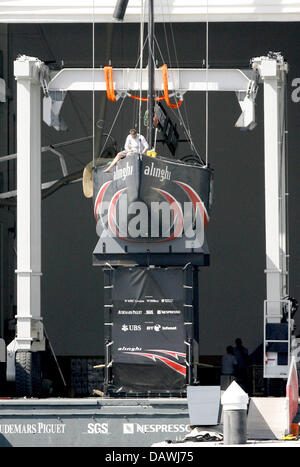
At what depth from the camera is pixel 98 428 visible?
19.9m

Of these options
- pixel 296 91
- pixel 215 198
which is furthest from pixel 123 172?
pixel 296 91

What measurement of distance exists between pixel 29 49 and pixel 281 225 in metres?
10.2

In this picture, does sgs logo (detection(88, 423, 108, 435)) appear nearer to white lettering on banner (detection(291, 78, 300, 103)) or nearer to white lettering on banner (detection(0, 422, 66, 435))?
white lettering on banner (detection(0, 422, 66, 435))

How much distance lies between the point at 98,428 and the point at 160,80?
22.2 ft

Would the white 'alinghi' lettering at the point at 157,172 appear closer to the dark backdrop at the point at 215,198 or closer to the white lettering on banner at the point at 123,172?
the white lettering on banner at the point at 123,172

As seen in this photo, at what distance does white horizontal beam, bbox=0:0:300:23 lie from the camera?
2431cm

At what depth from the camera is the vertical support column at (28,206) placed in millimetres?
23125

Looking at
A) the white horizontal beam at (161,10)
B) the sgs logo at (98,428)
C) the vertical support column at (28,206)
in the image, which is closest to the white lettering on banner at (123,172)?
the vertical support column at (28,206)

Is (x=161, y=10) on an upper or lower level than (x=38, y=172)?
upper

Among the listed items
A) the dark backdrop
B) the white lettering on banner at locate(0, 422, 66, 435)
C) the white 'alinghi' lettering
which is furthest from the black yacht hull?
the dark backdrop

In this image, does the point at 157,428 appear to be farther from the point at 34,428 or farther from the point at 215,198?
the point at 215,198

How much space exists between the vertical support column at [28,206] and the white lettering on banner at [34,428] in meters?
3.12

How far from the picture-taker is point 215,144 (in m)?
32.2

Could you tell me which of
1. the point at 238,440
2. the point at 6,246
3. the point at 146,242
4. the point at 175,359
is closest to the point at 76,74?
the point at 146,242
